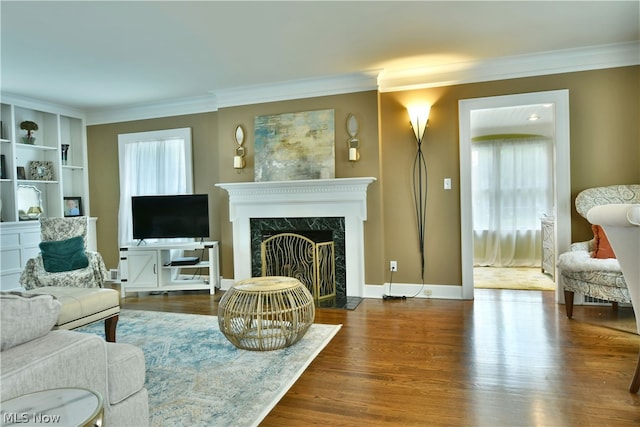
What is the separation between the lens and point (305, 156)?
14.5 ft

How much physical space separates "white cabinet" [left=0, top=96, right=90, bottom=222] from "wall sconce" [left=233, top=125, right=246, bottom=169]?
251cm

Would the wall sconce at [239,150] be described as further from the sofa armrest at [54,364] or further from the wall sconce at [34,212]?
the sofa armrest at [54,364]

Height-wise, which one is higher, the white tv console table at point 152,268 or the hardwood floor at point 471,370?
the white tv console table at point 152,268

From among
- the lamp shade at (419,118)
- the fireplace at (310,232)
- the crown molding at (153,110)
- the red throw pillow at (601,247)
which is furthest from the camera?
the crown molding at (153,110)

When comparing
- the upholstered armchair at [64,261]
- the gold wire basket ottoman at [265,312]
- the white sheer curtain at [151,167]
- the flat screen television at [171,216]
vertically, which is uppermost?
the white sheer curtain at [151,167]

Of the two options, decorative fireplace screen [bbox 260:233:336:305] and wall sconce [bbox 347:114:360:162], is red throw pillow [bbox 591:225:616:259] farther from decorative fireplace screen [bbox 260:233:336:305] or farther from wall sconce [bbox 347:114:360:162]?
decorative fireplace screen [bbox 260:233:336:305]

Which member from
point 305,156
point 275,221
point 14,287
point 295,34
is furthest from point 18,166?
point 295,34

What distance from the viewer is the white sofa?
3.58 ft

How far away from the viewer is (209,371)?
2.45m

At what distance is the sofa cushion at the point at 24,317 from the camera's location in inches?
46.0

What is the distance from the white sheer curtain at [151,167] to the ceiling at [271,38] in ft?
3.07

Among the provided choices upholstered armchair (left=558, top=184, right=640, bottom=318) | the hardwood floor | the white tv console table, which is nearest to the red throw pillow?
upholstered armchair (left=558, top=184, right=640, bottom=318)

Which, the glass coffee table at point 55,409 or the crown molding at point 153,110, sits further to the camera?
the crown molding at point 153,110

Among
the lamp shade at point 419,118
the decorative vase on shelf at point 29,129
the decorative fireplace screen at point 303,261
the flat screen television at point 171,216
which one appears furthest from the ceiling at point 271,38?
the decorative fireplace screen at point 303,261
